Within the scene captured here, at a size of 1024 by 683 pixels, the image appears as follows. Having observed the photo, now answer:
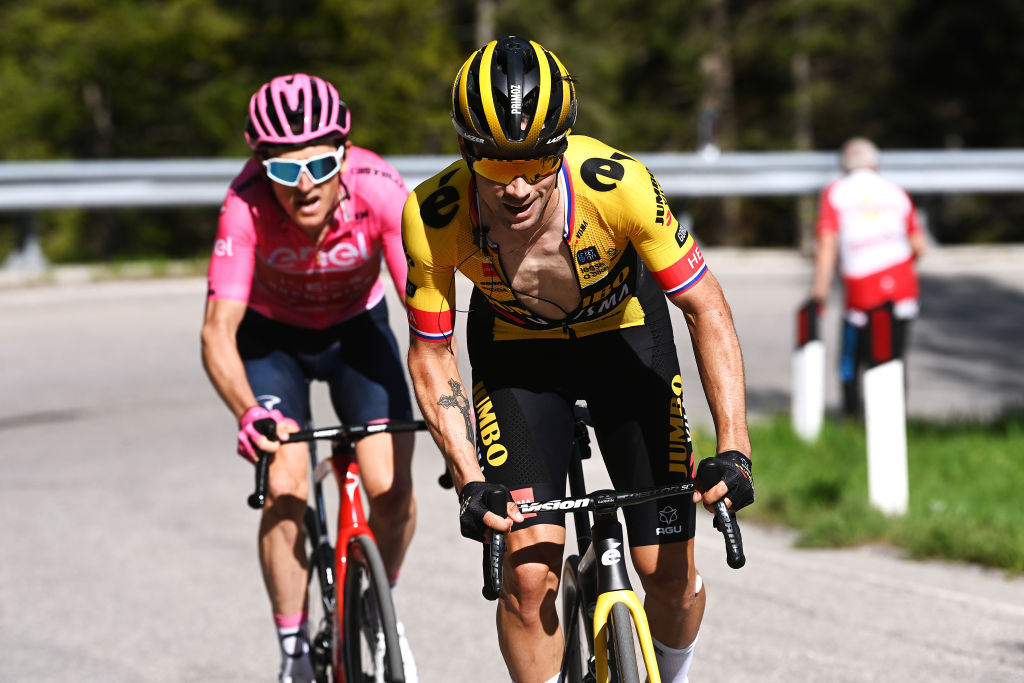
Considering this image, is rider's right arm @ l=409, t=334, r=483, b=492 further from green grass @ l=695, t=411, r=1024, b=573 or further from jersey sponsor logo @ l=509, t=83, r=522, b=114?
green grass @ l=695, t=411, r=1024, b=573

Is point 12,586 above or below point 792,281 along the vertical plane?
below

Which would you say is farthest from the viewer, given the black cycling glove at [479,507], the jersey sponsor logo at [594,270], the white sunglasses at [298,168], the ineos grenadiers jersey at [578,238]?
the white sunglasses at [298,168]

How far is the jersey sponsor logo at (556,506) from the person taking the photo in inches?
128

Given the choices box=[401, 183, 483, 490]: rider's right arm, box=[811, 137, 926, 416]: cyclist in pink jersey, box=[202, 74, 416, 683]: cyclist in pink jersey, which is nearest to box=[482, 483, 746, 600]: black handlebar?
box=[401, 183, 483, 490]: rider's right arm

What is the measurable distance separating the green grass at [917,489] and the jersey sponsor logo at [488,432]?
11.0 feet

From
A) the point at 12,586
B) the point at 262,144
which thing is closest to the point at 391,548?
the point at 262,144

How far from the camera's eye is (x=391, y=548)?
471 cm

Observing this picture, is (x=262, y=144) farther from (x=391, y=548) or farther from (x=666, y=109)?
(x=666, y=109)

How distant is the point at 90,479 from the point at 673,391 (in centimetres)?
532

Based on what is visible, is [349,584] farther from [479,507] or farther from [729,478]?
[729,478]

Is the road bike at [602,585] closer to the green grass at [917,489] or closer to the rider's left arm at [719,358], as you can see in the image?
the rider's left arm at [719,358]

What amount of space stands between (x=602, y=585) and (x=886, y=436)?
3771 mm

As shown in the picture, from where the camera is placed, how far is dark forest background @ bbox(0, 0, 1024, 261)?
24062 mm

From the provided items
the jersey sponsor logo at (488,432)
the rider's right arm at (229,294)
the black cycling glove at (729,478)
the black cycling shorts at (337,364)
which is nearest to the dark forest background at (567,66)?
the black cycling shorts at (337,364)
